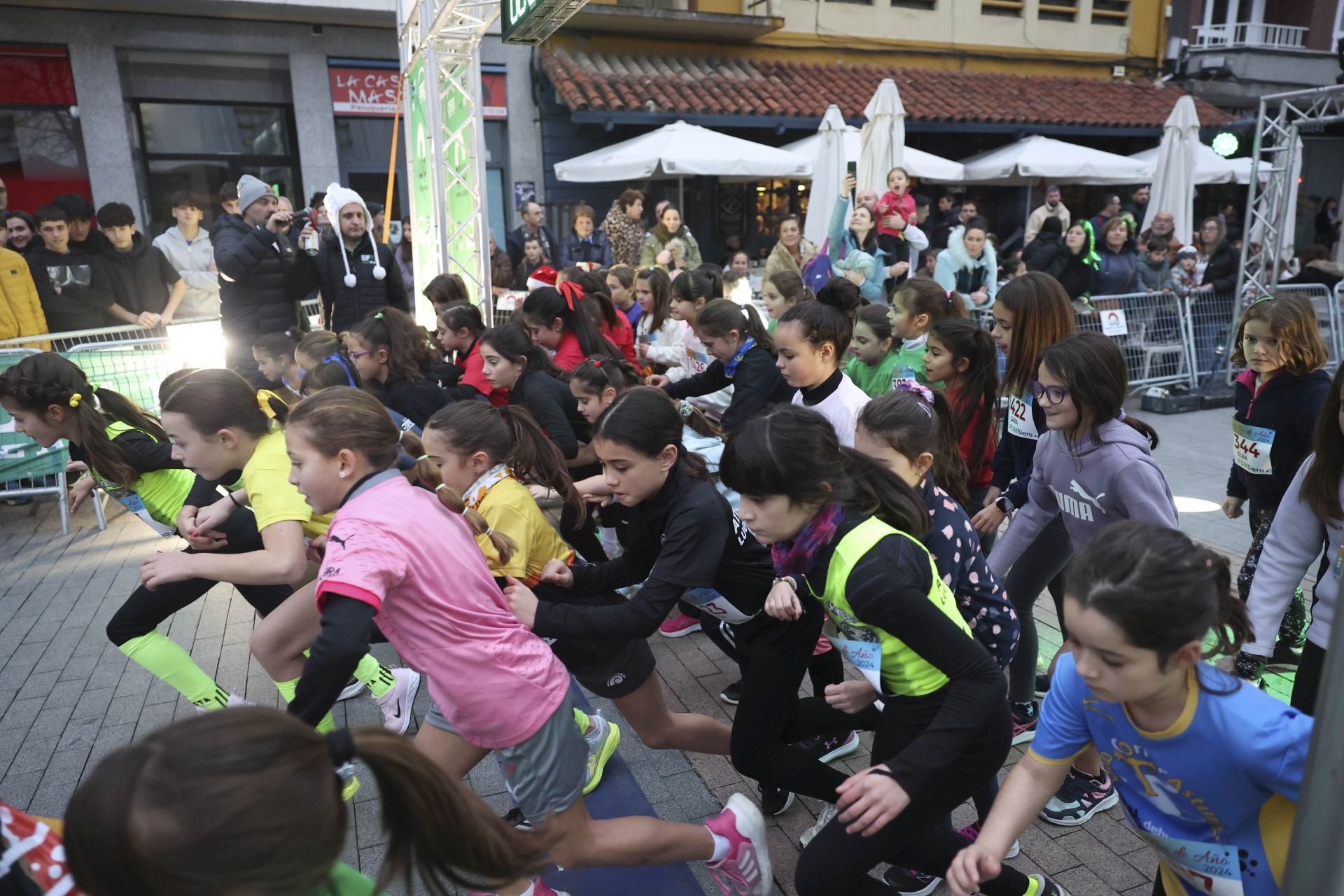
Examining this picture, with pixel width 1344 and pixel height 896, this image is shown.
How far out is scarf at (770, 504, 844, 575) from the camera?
7.36 feet

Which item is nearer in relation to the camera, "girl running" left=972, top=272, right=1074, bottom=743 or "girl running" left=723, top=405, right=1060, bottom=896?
"girl running" left=723, top=405, right=1060, bottom=896

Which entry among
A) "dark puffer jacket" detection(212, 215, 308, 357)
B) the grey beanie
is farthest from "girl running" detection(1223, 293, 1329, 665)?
the grey beanie

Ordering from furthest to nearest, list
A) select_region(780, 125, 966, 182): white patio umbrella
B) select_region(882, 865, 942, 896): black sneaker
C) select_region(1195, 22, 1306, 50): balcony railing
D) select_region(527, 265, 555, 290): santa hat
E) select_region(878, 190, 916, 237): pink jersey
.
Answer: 1. select_region(1195, 22, 1306, 50): balcony railing
2. select_region(780, 125, 966, 182): white patio umbrella
3. select_region(878, 190, 916, 237): pink jersey
4. select_region(527, 265, 555, 290): santa hat
5. select_region(882, 865, 942, 896): black sneaker

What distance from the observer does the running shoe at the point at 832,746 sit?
11.3 ft

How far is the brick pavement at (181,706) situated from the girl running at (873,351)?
154 cm

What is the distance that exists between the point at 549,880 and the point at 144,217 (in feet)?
40.8

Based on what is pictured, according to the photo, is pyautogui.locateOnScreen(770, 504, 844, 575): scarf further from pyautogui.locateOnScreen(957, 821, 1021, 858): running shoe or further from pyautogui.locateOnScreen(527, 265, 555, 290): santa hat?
pyautogui.locateOnScreen(527, 265, 555, 290): santa hat

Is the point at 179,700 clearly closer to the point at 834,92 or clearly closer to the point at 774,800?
the point at 774,800

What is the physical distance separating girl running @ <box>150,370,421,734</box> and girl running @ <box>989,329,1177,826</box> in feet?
7.76

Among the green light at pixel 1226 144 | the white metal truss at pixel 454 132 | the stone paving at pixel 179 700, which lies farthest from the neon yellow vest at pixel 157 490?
the green light at pixel 1226 144

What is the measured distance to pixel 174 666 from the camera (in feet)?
11.4

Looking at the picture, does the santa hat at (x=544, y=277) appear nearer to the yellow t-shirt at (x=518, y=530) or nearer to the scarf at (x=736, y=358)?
the scarf at (x=736, y=358)

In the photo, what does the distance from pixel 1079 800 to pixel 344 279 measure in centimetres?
590

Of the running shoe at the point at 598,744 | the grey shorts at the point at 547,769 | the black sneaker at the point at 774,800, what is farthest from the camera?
the running shoe at the point at 598,744
